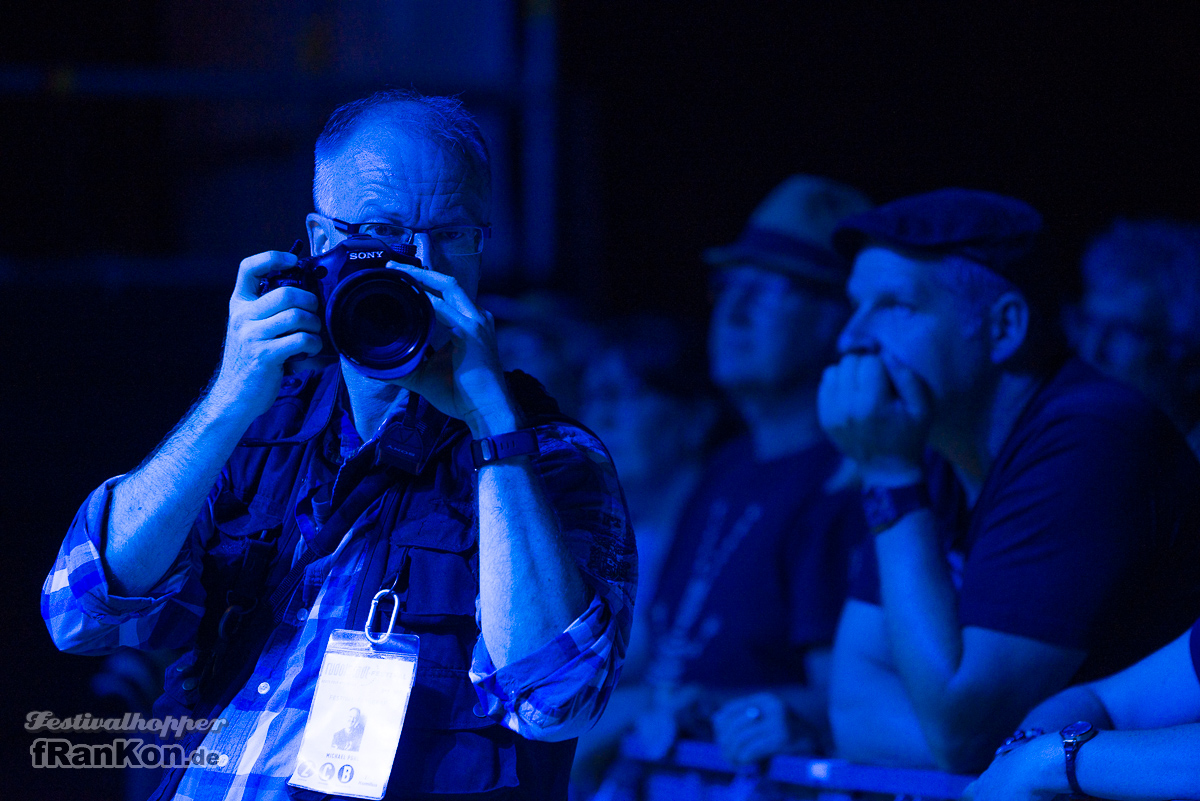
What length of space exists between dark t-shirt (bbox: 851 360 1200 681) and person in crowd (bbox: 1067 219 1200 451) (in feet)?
2.86

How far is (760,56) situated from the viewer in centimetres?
382

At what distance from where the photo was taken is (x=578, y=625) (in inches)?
47.4

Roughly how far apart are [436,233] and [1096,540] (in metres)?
1.10

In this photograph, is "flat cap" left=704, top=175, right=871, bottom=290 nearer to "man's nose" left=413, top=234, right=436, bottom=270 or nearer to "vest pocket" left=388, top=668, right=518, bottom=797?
"man's nose" left=413, top=234, right=436, bottom=270

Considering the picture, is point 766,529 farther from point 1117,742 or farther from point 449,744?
point 449,744

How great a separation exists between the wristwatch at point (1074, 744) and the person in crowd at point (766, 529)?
2.78 ft

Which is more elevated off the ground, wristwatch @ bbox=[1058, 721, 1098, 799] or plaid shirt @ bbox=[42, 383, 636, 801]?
plaid shirt @ bbox=[42, 383, 636, 801]

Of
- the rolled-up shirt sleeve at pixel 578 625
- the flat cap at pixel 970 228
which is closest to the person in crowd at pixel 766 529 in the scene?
the flat cap at pixel 970 228

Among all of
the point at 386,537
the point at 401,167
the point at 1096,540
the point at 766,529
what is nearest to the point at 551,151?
the point at 766,529

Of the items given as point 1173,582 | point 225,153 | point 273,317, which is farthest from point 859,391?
point 225,153

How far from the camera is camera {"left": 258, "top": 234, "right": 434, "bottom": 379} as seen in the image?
3.96 feet

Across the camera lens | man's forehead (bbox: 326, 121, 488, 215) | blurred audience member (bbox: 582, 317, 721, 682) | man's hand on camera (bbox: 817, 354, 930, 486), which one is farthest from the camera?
blurred audience member (bbox: 582, 317, 721, 682)

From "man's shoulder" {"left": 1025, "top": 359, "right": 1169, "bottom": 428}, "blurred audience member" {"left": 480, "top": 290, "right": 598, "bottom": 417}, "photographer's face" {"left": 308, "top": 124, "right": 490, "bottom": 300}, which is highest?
"photographer's face" {"left": 308, "top": 124, "right": 490, "bottom": 300}

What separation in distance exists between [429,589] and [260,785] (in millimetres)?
268
